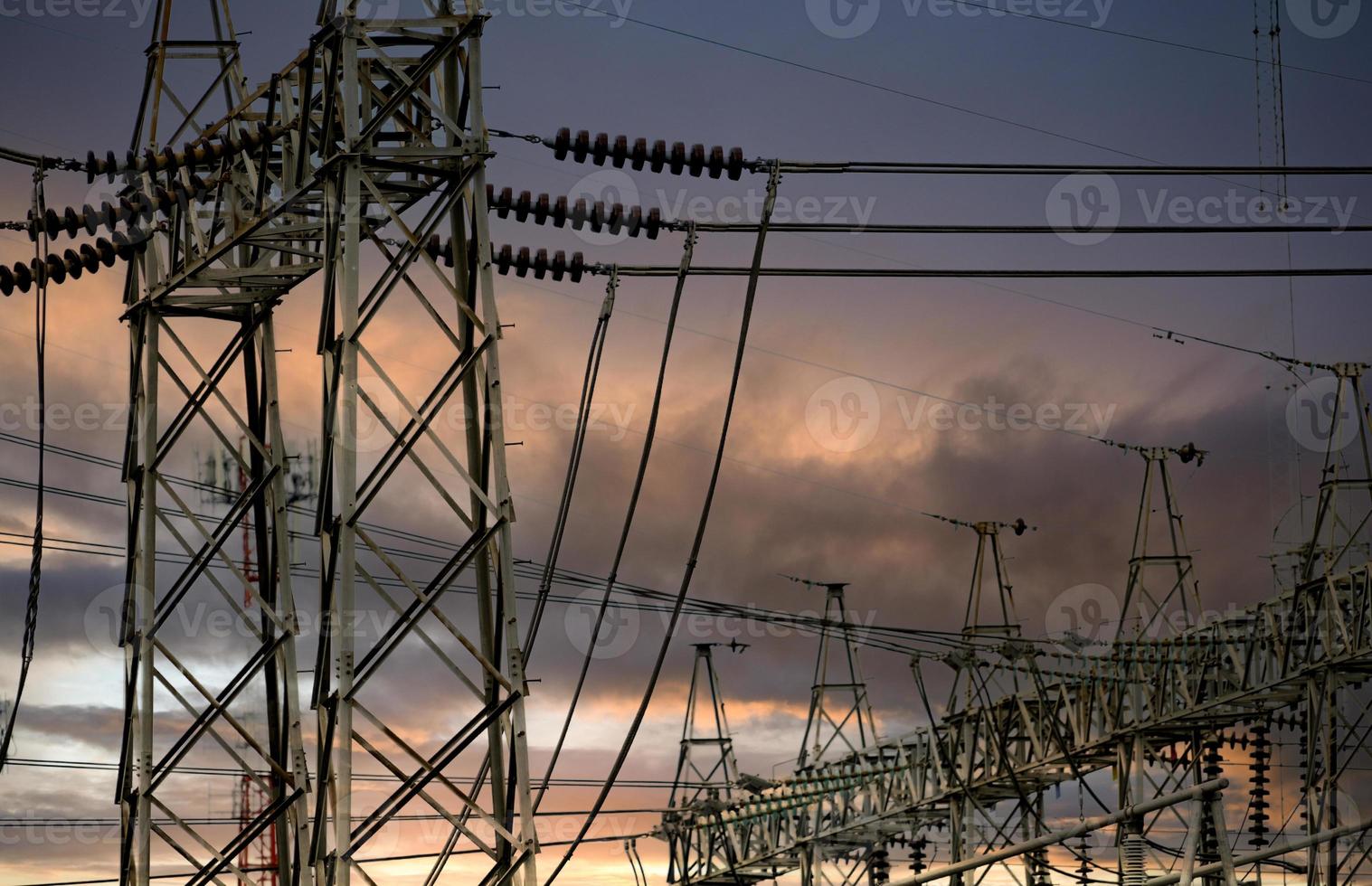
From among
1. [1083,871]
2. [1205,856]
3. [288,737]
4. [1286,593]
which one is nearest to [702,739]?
[1083,871]

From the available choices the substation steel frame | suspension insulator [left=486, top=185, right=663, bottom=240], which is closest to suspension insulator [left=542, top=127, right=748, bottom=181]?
suspension insulator [left=486, top=185, right=663, bottom=240]

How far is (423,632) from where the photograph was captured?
1205 centimetres

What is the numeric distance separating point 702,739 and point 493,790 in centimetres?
2587

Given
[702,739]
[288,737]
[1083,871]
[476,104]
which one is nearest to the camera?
[476,104]

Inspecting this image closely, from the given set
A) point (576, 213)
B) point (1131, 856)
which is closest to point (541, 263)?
point (576, 213)

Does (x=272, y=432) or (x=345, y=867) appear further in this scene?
(x=272, y=432)

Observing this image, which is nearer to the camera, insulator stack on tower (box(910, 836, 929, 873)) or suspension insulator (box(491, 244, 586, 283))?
suspension insulator (box(491, 244, 586, 283))

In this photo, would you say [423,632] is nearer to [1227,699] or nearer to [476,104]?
[476,104]

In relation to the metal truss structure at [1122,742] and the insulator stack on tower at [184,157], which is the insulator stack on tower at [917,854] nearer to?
the metal truss structure at [1122,742]

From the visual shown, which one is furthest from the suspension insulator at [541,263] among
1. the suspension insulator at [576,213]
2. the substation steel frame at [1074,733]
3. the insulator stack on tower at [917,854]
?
the insulator stack on tower at [917,854]

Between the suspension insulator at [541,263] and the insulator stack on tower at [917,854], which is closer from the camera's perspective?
the suspension insulator at [541,263]

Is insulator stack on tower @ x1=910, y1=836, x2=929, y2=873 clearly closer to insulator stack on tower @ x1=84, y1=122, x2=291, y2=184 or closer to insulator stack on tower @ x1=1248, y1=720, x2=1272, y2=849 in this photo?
insulator stack on tower @ x1=1248, y1=720, x2=1272, y2=849

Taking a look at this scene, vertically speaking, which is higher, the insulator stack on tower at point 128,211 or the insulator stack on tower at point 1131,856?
the insulator stack on tower at point 128,211

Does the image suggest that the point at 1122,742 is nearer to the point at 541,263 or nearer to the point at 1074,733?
the point at 1074,733
